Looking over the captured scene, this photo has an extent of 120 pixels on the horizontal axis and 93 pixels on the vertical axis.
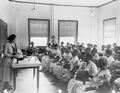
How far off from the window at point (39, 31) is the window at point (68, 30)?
2.41ft

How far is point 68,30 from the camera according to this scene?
8234 mm

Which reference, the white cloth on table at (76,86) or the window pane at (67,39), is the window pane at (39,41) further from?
the white cloth on table at (76,86)

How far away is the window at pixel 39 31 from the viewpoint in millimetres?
7748

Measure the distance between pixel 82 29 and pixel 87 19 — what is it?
66 cm

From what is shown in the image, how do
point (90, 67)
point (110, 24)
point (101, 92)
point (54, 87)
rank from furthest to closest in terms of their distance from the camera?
1. point (110, 24)
2. point (54, 87)
3. point (90, 67)
4. point (101, 92)

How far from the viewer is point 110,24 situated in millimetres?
7523

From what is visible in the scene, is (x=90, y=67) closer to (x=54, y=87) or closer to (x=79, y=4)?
(x=54, y=87)

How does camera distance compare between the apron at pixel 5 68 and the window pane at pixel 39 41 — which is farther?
the window pane at pixel 39 41

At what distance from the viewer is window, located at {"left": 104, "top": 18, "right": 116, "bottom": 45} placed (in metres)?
7.29

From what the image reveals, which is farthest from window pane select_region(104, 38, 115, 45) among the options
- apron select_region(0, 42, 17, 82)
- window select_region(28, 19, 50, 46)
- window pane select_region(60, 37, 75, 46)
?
apron select_region(0, 42, 17, 82)

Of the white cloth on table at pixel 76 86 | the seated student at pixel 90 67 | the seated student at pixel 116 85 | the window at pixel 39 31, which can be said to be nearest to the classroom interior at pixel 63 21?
the window at pixel 39 31

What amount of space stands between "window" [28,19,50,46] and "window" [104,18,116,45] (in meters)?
3.16

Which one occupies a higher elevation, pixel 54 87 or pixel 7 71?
pixel 7 71

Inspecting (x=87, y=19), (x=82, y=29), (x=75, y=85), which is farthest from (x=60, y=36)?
(x=75, y=85)
